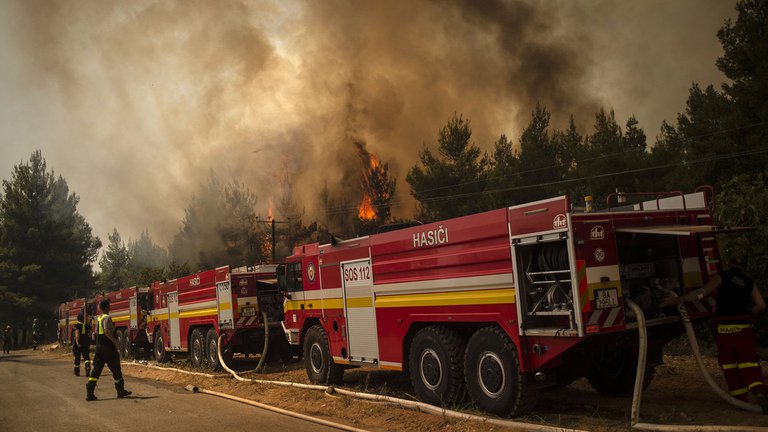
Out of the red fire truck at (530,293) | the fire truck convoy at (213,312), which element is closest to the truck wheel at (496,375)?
the red fire truck at (530,293)

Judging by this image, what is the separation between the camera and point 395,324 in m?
8.99

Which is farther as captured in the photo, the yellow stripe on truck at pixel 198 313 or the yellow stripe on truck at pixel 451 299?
the yellow stripe on truck at pixel 198 313

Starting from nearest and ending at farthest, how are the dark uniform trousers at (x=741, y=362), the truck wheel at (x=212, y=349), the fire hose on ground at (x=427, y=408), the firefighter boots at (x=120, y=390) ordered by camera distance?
the fire hose on ground at (x=427, y=408), the dark uniform trousers at (x=741, y=362), the firefighter boots at (x=120, y=390), the truck wheel at (x=212, y=349)

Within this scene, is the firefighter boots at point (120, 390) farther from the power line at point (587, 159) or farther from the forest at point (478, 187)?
the power line at point (587, 159)

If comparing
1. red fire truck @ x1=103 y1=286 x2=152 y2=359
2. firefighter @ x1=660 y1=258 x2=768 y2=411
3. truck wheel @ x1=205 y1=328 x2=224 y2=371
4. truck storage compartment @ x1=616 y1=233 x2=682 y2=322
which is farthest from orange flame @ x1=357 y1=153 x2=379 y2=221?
firefighter @ x1=660 y1=258 x2=768 y2=411

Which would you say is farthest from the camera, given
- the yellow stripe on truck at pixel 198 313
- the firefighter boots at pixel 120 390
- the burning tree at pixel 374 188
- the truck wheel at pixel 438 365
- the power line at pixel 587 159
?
the burning tree at pixel 374 188

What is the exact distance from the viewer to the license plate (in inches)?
250

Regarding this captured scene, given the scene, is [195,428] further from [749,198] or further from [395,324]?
[749,198]

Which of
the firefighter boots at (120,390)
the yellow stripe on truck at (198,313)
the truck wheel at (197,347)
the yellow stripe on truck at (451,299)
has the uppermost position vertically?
the yellow stripe on truck at (198,313)

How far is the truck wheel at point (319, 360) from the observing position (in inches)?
416

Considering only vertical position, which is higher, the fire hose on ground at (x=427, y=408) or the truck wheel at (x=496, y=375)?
the truck wheel at (x=496, y=375)

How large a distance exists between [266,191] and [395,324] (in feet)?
176

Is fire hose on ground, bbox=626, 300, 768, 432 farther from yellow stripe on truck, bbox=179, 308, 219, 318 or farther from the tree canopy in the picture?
the tree canopy

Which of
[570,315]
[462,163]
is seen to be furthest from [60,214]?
[570,315]
